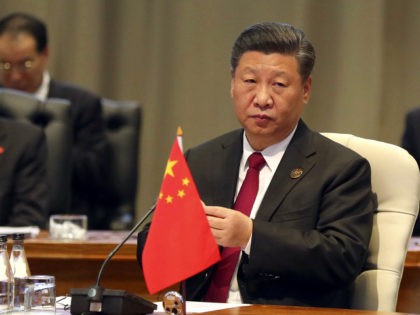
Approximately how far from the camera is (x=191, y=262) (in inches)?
87.4

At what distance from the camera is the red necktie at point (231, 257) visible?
2850mm

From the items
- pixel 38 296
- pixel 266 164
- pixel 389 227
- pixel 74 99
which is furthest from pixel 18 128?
pixel 38 296

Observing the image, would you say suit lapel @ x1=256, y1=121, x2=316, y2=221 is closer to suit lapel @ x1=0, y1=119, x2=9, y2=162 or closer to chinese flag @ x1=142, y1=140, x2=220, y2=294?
chinese flag @ x1=142, y1=140, x2=220, y2=294

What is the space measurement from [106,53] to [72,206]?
143 cm

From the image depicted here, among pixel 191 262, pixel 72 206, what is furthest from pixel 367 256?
pixel 72 206

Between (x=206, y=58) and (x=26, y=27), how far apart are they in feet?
3.84

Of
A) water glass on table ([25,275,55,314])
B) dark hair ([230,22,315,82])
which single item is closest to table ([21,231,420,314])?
dark hair ([230,22,315,82])

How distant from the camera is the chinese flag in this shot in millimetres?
2223

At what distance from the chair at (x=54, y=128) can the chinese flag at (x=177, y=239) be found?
2773mm

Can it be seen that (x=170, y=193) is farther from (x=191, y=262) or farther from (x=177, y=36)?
(x=177, y=36)

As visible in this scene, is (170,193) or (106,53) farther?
(106,53)

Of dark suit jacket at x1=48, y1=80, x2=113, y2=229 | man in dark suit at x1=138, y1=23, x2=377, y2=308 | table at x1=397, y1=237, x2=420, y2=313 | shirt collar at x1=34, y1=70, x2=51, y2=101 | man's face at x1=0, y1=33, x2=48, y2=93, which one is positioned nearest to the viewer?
man in dark suit at x1=138, y1=23, x2=377, y2=308

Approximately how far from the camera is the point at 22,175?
464cm

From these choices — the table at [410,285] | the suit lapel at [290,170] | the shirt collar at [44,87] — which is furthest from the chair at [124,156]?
the suit lapel at [290,170]
